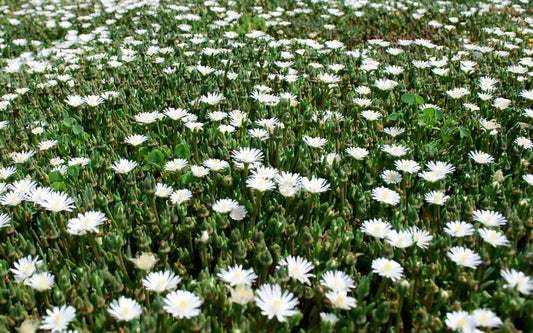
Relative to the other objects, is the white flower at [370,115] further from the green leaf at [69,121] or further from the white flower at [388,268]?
the green leaf at [69,121]

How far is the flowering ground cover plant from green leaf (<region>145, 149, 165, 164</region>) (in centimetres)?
1

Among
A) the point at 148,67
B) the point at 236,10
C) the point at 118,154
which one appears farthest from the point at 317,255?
the point at 236,10

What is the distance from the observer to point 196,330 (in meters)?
1.54

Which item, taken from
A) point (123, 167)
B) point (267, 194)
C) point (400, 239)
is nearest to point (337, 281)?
point (400, 239)

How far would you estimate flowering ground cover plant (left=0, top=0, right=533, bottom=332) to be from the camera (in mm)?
1719

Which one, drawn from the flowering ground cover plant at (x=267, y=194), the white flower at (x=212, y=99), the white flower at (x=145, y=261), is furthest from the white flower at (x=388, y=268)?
the white flower at (x=212, y=99)

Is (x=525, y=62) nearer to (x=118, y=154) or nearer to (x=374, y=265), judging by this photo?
(x=374, y=265)

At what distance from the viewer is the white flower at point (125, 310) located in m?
1.62

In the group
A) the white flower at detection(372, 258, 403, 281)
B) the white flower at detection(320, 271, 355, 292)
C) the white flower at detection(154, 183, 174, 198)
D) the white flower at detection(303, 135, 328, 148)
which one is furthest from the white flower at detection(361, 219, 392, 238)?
the white flower at detection(154, 183, 174, 198)

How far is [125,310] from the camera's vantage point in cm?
164

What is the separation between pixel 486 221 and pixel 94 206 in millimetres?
1776

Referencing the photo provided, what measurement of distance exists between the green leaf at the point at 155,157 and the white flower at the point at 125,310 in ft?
3.42

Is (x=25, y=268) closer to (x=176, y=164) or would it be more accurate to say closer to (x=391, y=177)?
(x=176, y=164)

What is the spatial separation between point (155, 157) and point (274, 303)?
1.29m
